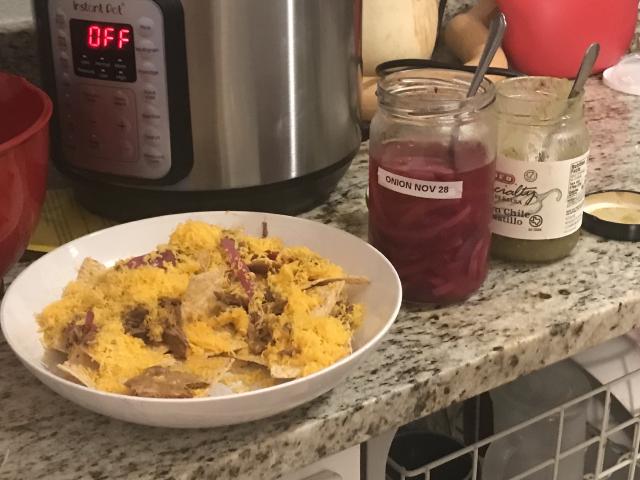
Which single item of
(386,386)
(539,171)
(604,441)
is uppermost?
(539,171)

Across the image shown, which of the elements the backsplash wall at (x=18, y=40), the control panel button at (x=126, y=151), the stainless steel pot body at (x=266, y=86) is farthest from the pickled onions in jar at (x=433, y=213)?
the backsplash wall at (x=18, y=40)

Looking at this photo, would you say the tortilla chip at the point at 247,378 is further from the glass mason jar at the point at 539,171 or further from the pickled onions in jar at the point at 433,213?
the glass mason jar at the point at 539,171

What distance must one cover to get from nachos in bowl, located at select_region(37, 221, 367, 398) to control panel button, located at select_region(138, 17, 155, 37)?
0.17 metres

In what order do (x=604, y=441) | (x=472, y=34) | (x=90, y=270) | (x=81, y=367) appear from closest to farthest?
(x=81, y=367) < (x=90, y=270) < (x=604, y=441) < (x=472, y=34)

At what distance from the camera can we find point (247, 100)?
711mm

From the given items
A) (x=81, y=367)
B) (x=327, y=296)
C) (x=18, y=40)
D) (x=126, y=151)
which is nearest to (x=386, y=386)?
(x=327, y=296)

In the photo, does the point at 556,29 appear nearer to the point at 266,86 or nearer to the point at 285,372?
the point at 266,86

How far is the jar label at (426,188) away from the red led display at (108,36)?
9.5 inches

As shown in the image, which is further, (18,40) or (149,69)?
(18,40)

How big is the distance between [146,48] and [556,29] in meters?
0.65

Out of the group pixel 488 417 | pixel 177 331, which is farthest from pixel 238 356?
pixel 488 417

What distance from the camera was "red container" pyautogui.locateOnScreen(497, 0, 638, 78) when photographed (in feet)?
3.70

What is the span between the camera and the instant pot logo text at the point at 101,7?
26.5 inches

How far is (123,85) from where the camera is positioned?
71 centimetres
